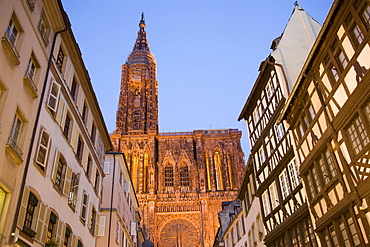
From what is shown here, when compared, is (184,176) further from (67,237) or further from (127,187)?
(67,237)

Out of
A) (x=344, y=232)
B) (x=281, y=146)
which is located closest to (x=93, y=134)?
(x=281, y=146)

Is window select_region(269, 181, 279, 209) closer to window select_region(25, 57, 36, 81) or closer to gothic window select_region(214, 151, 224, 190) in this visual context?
window select_region(25, 57, 36, 81)

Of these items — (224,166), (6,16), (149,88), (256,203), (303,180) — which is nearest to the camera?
(6,16)

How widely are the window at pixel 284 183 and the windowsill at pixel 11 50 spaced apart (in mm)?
10583

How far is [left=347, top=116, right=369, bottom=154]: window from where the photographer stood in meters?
9.46

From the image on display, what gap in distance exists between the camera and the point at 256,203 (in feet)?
64.2

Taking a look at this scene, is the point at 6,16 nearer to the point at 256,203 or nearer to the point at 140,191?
the point at 256,203

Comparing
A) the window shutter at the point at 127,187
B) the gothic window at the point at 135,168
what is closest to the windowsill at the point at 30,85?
the window shutter at the point at 127,187

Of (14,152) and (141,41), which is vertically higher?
(141,41)

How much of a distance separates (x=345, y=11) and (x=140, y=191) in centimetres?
4583

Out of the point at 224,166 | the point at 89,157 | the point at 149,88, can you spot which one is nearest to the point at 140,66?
the point at 149,88

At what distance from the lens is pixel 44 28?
12820 mm

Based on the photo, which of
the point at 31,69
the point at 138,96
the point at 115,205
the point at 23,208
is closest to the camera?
the point at 23,208

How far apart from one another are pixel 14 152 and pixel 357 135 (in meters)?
8.85
